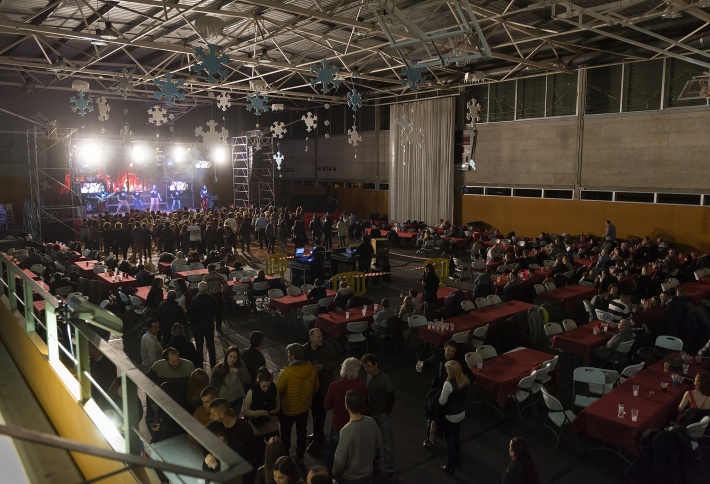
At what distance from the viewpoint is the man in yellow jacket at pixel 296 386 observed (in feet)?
17.0

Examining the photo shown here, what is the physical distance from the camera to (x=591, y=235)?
57.9 ft

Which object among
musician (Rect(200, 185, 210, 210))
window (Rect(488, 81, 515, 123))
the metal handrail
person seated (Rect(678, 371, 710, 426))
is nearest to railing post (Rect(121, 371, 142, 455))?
the metal handrail

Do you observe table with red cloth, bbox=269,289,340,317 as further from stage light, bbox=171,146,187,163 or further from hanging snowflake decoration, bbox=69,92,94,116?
stage light, bbox=171,146,187,163

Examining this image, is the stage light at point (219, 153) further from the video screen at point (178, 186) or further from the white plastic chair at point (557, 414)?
the white plastic chair at point (557, 414)

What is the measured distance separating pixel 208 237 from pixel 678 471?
45.2ft

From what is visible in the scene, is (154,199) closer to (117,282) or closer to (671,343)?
(117,282)

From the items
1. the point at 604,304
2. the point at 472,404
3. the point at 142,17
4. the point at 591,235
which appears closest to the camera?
the point at 472,404

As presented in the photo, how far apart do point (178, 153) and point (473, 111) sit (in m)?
15.1

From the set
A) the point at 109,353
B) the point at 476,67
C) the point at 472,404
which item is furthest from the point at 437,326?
the point at 476,67

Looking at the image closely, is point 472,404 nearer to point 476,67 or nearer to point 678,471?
point 678,471

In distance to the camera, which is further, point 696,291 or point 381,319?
point 696,291

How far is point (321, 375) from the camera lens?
18.5ft

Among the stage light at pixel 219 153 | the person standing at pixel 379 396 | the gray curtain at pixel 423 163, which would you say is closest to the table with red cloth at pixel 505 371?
the person standing at pixel 379 396

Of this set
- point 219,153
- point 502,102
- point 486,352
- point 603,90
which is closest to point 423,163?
point 502,102
